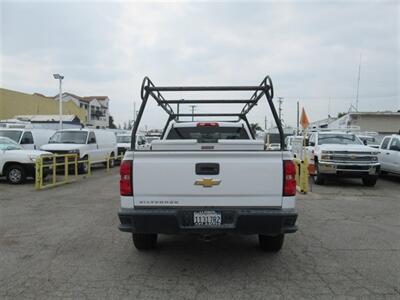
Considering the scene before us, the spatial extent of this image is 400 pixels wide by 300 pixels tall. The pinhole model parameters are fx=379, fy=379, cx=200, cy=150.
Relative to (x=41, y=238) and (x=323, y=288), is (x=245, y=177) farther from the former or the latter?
(x=41, y=238)

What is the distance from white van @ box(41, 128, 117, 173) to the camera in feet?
53.1

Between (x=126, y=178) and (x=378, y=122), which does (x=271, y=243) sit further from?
(x=378, y=122)

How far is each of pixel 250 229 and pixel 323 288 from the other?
1000mm

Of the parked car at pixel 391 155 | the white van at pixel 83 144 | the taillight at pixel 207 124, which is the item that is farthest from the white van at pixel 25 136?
the parked car at pixel 391 155

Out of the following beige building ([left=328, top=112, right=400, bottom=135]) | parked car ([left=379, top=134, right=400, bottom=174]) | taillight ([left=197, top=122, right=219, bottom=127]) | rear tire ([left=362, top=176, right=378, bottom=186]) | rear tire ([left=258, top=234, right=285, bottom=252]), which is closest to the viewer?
rear tire ([left=258, top=234, right=285, bottom=252])

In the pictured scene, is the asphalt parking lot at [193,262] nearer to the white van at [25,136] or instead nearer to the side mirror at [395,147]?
the side mirror at [395,147]

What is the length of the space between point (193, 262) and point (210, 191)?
3.99ft

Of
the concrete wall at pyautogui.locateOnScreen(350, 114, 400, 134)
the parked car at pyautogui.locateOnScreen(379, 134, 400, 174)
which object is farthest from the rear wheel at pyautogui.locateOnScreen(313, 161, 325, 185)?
the concrete wall at pyautogui.locateOnScreen(350, 114, 400, 134)

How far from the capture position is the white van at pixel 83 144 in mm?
16172

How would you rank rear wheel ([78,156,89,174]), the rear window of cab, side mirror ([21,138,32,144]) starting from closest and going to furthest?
the rear window of cab, rear wheel ([78,156,89,174]), side mirror ([21,138,32,144])

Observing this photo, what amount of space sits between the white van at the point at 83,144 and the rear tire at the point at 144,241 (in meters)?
11.7

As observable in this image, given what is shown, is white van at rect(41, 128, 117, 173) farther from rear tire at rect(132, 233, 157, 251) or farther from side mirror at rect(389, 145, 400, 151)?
side mirror at rect(389, 145, 400, 151)

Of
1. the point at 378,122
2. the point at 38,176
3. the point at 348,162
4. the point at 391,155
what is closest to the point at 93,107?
the point at 378,122

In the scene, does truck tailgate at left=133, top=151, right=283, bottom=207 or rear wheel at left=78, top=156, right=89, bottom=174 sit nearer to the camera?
truck tailgate at left=133, top=151, right=283, bottom=207
